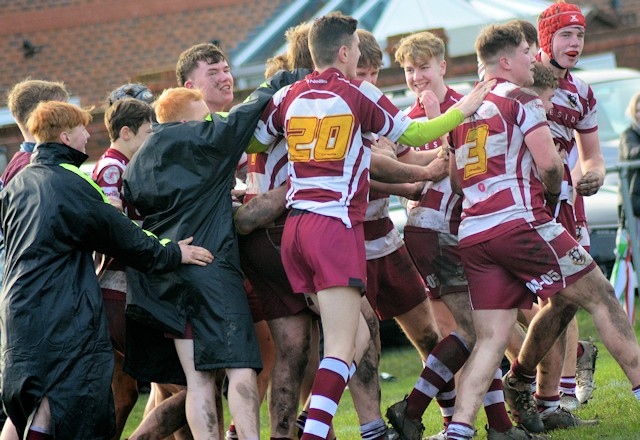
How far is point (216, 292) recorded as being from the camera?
5.73 metres

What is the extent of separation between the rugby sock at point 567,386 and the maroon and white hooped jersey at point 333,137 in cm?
231

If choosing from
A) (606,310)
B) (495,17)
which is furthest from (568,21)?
(495,17)

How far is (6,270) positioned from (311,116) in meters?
1.66

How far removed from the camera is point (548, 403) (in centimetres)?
690

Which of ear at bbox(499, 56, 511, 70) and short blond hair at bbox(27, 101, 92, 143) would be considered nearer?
short blond hair at bbox(27, 101, 92, 143)

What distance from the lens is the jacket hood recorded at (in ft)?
18.8

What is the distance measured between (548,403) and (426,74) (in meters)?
2.05

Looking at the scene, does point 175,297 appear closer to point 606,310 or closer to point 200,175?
point 200,175

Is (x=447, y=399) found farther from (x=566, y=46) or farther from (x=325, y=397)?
(x=566, y=46)

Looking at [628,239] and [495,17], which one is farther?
[495,17]

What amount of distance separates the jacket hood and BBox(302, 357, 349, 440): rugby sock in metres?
1.59

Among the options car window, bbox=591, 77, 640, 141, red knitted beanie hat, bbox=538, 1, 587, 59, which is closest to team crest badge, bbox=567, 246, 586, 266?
red knitted beanie hat, bbox=538, 1, 587, 59

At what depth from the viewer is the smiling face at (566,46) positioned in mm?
7008

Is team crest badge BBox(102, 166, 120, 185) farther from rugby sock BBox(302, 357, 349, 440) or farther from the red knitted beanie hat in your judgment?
the red knitted beanie hat
